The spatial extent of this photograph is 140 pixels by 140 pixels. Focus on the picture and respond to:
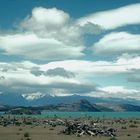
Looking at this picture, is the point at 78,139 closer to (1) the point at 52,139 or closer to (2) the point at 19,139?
(1) the point at 52,139

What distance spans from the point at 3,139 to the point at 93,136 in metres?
17.2

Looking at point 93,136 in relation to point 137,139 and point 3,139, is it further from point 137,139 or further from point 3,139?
point 3,139

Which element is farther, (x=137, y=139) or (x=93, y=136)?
(x=93, y=136)

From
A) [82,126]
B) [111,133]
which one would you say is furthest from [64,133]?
[111,133]

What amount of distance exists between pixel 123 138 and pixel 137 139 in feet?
9.33

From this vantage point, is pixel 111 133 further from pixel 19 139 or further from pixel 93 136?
pixel 19 139

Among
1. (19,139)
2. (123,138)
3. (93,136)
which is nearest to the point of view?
(19,139)

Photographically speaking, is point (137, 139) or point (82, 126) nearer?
point (137, 139)

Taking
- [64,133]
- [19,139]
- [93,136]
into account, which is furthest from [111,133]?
[19,139]

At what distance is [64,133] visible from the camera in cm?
7306

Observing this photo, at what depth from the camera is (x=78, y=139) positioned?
2474 inches

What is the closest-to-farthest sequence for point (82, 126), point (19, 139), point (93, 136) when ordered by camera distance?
point (19, 139)
point (93, 136)
point (82, 126)

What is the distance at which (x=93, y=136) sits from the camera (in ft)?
227

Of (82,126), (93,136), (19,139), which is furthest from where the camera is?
(82,126)
